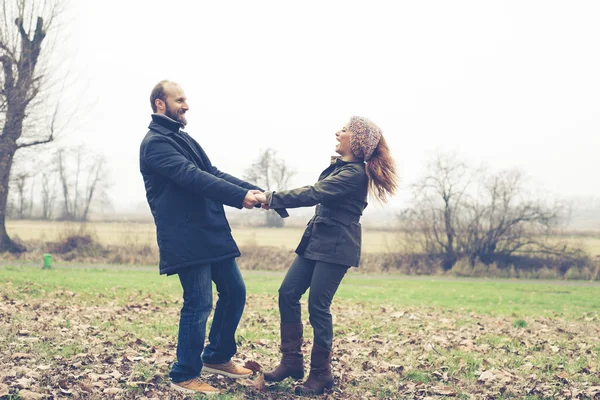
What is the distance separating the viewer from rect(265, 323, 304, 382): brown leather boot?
17.5 ft

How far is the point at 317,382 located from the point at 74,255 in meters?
28.1

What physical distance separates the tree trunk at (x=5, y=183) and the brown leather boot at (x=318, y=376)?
55.2 feet

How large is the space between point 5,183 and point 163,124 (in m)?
25.1

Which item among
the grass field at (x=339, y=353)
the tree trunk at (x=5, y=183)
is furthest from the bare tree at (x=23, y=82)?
the grass field at (x=339, y=353)

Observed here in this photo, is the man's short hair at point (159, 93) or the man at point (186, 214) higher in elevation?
the man's short hair at point (159, 93)

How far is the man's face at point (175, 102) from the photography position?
509 cm

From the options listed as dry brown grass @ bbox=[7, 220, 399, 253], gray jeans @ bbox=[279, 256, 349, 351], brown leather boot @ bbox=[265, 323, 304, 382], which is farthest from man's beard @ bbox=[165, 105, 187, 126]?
dry brown grass @ bbox=[7, 220, 399, 253]

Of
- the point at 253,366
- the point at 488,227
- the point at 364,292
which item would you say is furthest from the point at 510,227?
the point at 253,366

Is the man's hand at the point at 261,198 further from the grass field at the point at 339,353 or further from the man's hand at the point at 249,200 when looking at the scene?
the grass field at the point at 339,353

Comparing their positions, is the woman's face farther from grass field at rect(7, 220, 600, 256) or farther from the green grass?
grass field at rect(7, 220, 600, 256)

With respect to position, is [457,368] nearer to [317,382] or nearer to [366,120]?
[317,382]

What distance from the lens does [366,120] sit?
17.5 ft

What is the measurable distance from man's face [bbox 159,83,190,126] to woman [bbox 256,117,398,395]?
1.00 meters

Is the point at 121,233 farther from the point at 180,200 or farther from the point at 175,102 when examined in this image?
the point at 180,200
